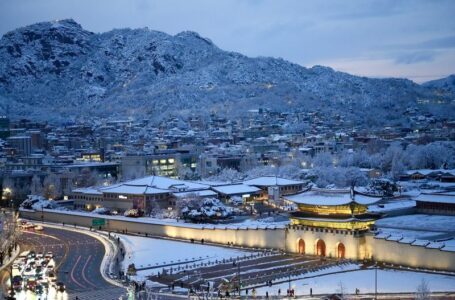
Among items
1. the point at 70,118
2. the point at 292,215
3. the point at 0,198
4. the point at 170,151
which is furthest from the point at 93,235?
the point at 70,118

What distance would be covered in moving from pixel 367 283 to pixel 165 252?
12.3 m

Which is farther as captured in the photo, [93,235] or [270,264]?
[93,235]

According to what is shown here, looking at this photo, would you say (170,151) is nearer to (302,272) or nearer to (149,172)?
(149,172)

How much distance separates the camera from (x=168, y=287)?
30.3 meters

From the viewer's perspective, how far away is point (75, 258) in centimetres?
3731

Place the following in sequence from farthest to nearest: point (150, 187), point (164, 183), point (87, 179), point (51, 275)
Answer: point (87, 179) → point (164, 183) → point (150, 187) → point (51, 275)

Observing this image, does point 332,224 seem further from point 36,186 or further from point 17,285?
point 36,186

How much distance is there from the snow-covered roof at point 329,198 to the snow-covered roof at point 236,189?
18702mm

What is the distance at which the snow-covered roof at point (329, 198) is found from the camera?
3703cm

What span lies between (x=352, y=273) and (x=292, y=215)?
6.93m

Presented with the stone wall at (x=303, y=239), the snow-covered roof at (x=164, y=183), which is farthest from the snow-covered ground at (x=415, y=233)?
the snow-covered roof at (x=164, y=183)

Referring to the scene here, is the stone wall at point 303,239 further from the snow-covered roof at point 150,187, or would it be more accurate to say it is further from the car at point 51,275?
the car at point 51,275

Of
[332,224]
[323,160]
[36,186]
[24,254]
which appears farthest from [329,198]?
[323,160]

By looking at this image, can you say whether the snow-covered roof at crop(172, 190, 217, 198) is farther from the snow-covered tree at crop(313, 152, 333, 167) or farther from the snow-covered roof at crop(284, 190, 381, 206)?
the snow-covered tree at crop(313, 152, 333, 167)
